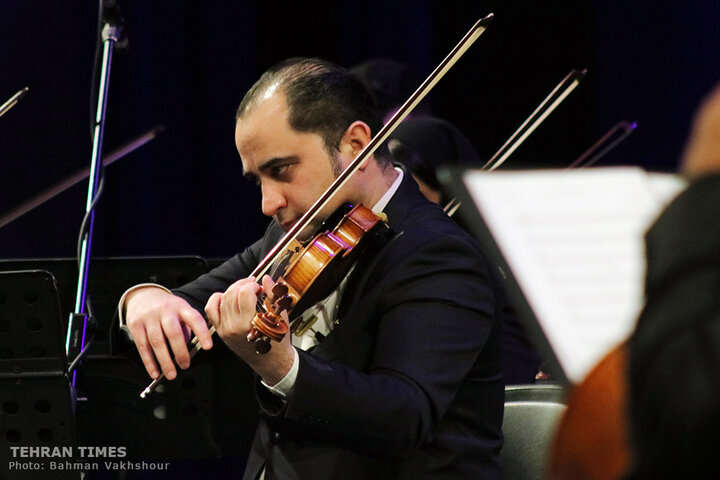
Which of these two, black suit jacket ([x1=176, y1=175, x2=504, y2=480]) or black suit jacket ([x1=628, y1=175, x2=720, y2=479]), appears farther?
black suit jacket ([x1=176, y1=175, x2=504, y2=480])

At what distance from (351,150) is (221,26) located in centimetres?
182

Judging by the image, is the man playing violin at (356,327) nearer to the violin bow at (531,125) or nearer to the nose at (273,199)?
the nose at (273,199)

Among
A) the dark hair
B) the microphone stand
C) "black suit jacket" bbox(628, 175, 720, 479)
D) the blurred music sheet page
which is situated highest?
"black suit jacket" bbox(628, 175, 720, 479)

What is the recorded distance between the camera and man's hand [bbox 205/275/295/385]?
4.25 ft

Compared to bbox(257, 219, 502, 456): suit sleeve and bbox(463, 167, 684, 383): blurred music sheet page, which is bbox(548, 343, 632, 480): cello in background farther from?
bbox(257, 219, 502, 456): suit sleeve

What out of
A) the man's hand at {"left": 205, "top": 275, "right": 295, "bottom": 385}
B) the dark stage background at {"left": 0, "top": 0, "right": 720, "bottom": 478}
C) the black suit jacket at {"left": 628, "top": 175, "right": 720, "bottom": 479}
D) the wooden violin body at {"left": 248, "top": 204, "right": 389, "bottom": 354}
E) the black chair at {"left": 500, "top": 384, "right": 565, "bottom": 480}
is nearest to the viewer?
the black suit jacket at {"left": 628, "top": 175, "right": 720, "bottom": 479}

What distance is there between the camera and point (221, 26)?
11.0ft

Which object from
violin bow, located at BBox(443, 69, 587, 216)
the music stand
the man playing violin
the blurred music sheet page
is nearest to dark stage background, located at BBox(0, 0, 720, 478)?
violin bow, located at BBox(443, 69, 587, 216)

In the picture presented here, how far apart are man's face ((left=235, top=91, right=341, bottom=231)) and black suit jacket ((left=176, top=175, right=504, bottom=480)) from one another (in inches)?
5.5

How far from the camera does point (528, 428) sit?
5.32 feet

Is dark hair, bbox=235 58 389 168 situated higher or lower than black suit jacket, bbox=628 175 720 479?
lower

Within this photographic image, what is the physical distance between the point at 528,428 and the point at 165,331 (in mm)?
621

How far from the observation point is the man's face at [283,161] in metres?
1.63

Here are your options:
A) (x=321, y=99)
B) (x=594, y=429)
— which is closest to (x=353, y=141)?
(x=321, y=99)
